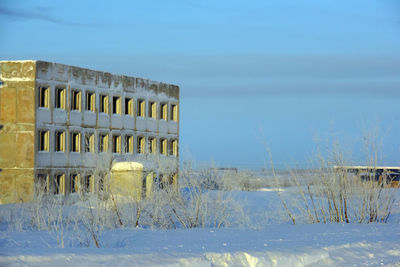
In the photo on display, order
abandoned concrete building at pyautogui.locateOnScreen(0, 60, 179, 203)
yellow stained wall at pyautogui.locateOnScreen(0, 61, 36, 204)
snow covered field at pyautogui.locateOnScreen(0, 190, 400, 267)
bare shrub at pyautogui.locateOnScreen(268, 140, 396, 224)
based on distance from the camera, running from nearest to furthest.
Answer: snow covered field at pyautogui.locateOnScreen(0, 190, 400, 267) < bare shrub at pyautogui.locateOnScreen(268, 140, 396, 224) < abandoned concrete building at pyautogui.locateOnScreen(0, 60, 179, 203) < yellow stained wall at pyautogui.locateOnScreen(0, 61, 36, 204)

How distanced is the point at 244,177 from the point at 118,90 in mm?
14041

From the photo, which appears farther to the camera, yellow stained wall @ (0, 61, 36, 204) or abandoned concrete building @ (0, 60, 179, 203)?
yellow stained wall @ (0, 61, 36, 204)

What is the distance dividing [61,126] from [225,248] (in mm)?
25327

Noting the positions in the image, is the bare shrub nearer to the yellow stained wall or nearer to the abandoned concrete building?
the abandoned concrete building

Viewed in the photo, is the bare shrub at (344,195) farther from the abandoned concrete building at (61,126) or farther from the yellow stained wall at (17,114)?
the yellow stained wall at (17,114)

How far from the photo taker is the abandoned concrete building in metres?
32.0

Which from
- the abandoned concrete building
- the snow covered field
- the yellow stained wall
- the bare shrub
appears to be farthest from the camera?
the yellow stained wall

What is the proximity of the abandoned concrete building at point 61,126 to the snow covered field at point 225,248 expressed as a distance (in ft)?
46.3

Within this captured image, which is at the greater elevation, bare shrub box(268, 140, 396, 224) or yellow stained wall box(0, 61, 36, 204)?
yellow stained wall box(0, 61, 36, 204)

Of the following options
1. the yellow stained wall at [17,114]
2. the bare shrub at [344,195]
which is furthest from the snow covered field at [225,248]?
the yellow stained wall at [17,114]

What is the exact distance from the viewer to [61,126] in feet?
112

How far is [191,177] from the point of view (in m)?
17.1

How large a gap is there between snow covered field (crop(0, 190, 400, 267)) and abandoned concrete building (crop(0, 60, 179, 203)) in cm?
1410

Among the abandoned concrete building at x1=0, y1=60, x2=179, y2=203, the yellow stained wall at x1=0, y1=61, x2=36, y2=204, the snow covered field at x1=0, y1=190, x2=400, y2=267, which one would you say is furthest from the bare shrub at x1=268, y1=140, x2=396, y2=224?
the yellow stained wall at x1=0, y1=61, x2=36, y2=204
